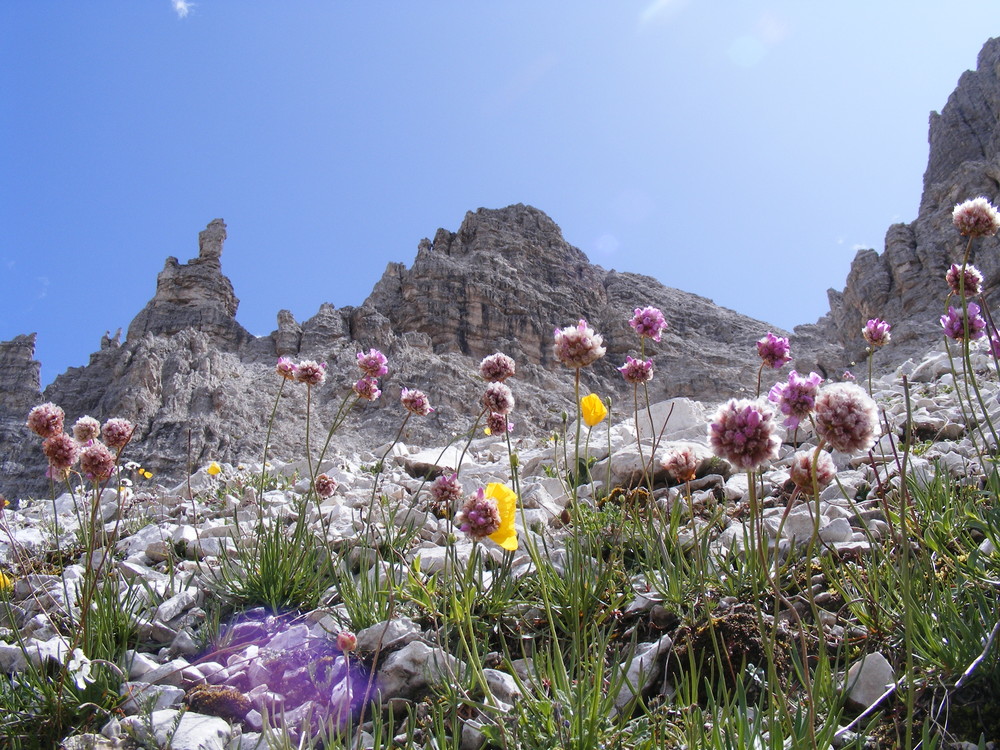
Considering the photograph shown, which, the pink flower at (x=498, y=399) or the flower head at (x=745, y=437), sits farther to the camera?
the pink flower at (x=498, y=399)

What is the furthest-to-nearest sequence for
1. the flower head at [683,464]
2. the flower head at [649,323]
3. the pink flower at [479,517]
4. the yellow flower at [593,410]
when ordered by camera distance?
1. the yellow flower at [593,410]
2. the flower head at [649,323]
3. the flower head at [683,464]
4. the pink flower at [479,517]

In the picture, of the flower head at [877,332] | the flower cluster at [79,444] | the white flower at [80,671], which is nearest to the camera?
the white flower at [80,671]

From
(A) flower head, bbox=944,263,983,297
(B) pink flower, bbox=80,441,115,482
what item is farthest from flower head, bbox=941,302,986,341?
(B) pink flower, bbox=80,441,115,482

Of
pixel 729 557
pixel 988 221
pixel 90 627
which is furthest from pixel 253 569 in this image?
pixel 988 221

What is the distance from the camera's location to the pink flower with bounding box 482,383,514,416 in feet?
11.9

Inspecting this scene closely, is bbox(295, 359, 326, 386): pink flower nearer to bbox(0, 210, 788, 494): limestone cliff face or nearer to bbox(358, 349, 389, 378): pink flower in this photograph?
bbox(358, 349, 389, 378): pink flower

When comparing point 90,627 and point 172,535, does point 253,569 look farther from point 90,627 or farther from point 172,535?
point 172,535

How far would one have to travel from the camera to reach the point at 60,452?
342 centimetres

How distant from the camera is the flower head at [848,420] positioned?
1762mm

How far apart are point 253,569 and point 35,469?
3553 cm

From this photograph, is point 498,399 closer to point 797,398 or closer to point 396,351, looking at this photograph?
point 797,398

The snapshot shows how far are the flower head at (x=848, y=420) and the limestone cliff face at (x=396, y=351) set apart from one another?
18.4 metres

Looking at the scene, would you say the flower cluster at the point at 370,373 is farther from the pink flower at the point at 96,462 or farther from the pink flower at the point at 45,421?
the pink flower at the point at 45,421

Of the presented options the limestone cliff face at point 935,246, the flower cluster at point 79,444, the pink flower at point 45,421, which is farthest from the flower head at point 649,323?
the limestone cliff face at point 935,246
